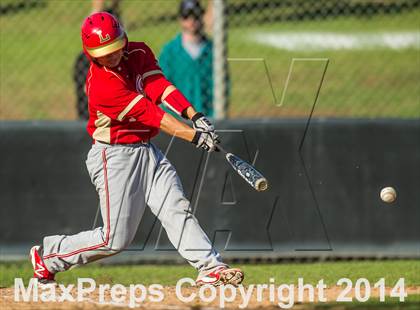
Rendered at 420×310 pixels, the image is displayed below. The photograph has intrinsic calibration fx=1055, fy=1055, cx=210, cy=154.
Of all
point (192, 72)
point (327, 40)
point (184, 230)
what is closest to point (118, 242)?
point (184, 230)

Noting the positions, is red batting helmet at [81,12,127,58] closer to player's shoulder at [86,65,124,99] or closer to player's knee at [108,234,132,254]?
player's shoulder at [86,65,124,99]

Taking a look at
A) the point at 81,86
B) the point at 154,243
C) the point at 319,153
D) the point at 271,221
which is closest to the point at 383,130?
the point at 319,153

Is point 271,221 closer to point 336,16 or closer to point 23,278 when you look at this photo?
point 23,278

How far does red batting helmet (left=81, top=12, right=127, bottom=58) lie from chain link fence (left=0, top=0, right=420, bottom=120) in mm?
2488

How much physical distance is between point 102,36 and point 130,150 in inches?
35.6

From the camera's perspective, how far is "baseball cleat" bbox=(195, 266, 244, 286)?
25.6 feet

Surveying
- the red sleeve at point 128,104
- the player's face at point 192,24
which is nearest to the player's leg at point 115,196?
the red sleeve at point 128,104

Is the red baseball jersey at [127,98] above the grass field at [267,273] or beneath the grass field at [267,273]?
above

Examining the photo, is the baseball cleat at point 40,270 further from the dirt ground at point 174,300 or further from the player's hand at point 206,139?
the player's hand at point 206,139

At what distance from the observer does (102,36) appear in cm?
764

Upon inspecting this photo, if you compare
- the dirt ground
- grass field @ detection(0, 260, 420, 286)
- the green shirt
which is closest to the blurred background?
grass field @ detection(0, 260, 420, 286)

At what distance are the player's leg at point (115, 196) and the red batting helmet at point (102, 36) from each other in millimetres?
779

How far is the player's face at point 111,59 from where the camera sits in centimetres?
771

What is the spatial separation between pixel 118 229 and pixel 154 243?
2064mm
